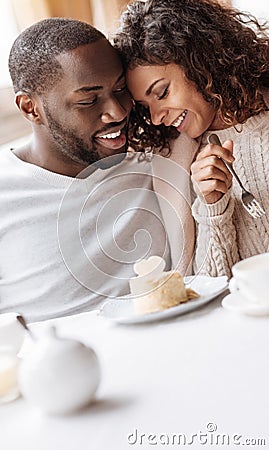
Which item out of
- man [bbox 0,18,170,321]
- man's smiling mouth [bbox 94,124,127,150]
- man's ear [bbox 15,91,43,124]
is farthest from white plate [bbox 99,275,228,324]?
man's ear [bbox 15,91,43,124]

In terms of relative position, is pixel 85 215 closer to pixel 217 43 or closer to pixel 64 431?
pixel 217 43

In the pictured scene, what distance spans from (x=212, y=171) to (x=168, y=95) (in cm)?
24

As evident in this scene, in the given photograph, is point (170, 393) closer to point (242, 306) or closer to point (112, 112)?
point (242, 306)

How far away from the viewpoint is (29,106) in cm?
172

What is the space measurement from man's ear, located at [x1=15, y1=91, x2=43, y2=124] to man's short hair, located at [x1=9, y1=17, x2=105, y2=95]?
19 millimetres

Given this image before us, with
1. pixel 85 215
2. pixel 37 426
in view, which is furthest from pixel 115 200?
pixel 37 426

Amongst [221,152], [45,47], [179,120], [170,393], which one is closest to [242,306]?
[170,393]

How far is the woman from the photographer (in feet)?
5.21

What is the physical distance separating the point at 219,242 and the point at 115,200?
258 millimetres

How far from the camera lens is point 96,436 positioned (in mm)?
811

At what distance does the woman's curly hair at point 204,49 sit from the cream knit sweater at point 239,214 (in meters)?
0.05

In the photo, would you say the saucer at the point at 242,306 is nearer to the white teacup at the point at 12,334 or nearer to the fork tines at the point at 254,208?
the white teacup at the point at 12,334

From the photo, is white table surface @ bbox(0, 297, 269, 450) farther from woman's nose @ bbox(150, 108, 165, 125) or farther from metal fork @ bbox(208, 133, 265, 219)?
woman's nose @ bbox(150, 108, 165, 125)

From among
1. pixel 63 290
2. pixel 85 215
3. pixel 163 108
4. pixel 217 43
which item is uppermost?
pixel 217 43
